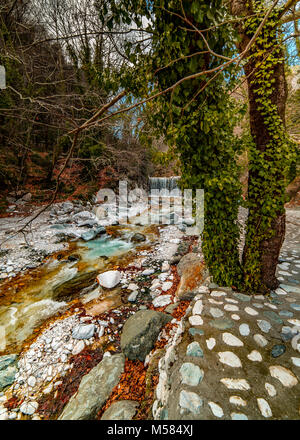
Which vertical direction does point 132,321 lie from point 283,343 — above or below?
below

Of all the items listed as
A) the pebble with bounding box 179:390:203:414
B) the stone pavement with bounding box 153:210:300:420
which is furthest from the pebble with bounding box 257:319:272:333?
the pebble with bounding box 179:390:203:414

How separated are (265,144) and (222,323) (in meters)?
2.18

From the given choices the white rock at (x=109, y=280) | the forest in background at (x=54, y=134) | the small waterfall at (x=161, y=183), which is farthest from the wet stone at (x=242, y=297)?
the small waterfall at (x=161, y=183)

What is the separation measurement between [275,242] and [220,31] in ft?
8.02

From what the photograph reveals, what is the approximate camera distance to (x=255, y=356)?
1.62 meters

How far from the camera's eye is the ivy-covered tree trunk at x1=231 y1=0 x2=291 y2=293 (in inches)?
79.0

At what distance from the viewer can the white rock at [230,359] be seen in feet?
5.03

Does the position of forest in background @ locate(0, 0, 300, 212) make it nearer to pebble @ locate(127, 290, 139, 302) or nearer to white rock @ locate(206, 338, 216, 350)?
pebble @ locate(127, 290, 139, 302)

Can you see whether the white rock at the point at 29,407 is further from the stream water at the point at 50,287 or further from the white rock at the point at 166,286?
the white rock at the point at 166,286

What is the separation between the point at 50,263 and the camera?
16.7ft

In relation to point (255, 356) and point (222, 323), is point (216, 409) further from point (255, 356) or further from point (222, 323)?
point (222, 323)

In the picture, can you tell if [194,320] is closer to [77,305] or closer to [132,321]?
[132,321]

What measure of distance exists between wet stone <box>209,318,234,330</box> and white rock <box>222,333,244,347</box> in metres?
0.09
